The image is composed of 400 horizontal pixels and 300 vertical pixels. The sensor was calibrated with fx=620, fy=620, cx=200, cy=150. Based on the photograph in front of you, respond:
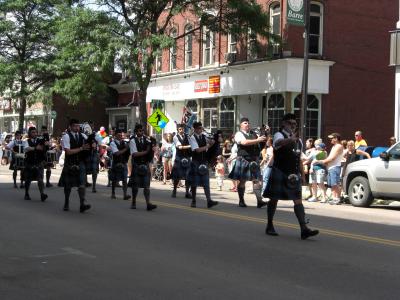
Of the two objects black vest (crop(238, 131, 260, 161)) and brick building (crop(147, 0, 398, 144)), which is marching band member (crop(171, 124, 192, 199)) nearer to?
black vest (crop(238, 131, 260, 161))

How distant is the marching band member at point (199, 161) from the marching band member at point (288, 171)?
4195mm

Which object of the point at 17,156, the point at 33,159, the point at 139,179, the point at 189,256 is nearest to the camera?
the point at 189,256

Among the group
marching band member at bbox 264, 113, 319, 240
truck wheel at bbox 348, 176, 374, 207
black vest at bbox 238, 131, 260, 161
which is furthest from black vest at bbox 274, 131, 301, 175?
truck wheel at bbox 348, 176, 374, 207

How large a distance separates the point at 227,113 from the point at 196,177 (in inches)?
706

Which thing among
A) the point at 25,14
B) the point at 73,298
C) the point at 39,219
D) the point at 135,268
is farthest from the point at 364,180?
the point at 25,14

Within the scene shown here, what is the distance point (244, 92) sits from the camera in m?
29.6

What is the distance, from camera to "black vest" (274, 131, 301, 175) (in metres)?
9.55

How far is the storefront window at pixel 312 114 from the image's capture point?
27719mm

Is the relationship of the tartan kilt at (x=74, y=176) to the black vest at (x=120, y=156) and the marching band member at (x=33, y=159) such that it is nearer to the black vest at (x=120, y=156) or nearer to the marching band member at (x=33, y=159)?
the marching band member at (x=33, y=159)

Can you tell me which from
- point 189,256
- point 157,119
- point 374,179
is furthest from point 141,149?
point 157,119

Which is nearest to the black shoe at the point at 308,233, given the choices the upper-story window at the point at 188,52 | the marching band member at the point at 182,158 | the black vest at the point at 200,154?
the black vest at the point at 200,154

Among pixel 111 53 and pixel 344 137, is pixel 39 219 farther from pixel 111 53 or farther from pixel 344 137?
pixel 344 137

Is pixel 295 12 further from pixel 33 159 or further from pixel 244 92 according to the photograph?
pixel 33 159

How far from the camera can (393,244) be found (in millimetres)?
9312
